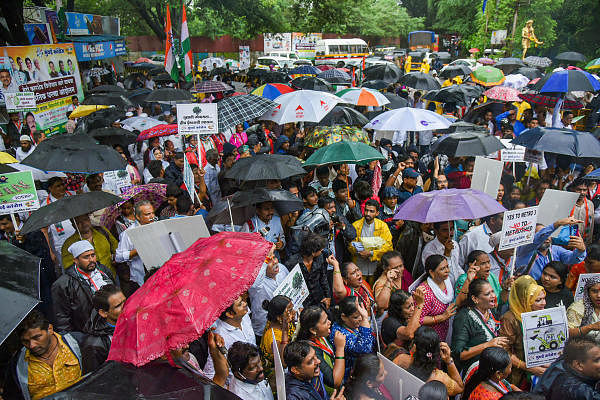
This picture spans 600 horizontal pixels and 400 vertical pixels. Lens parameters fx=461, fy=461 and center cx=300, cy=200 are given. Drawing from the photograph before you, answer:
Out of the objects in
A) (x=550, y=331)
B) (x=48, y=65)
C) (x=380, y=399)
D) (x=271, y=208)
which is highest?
(x=48, y=65)

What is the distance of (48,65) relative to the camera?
44.5 feet

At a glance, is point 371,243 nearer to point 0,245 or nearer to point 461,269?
point 461,269

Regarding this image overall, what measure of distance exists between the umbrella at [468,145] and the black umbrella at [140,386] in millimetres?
5830

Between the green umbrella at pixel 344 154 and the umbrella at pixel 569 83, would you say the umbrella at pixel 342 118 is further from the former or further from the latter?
the umbrella at pixel 569 83

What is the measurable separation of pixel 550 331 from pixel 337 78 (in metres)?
13.4

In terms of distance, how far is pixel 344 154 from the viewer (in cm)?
657

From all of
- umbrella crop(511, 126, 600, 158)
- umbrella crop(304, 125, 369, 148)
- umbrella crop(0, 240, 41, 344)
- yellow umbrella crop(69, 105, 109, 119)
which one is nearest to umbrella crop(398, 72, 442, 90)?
umbrella crop(304, 125, 369, 148)

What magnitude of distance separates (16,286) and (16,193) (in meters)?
2.37

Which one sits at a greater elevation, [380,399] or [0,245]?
[0,245]

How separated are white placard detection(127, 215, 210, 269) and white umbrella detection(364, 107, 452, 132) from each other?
4.87 meters

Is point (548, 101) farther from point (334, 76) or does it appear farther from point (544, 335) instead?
point (544, 335)

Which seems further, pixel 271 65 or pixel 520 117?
pixel 271 65

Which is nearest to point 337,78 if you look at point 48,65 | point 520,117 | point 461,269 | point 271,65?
point 520,117

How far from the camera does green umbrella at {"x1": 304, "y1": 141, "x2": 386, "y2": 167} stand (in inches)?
255
